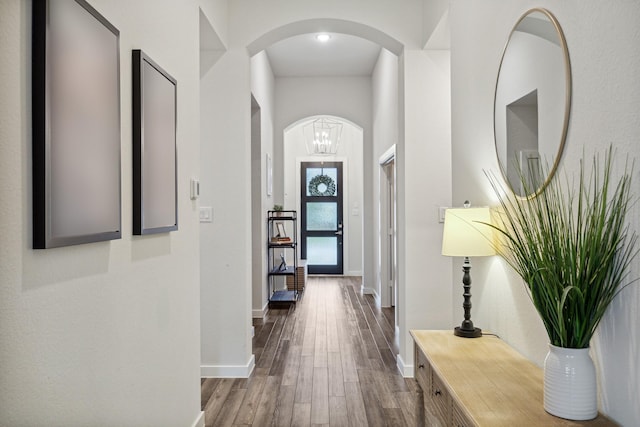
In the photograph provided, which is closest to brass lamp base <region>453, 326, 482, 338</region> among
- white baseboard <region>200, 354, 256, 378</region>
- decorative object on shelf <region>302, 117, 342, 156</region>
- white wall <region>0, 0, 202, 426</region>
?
white wall <region>0, 0, 202, 426</region>

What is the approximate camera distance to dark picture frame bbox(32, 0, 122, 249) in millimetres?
1034

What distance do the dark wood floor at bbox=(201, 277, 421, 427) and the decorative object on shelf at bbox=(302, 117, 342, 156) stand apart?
9.70 feet

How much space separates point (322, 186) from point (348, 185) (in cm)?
50

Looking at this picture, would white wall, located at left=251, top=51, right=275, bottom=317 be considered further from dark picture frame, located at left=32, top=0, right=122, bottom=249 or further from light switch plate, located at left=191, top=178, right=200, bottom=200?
dark picture frame, located at left=32, top=0, right=122, bottom=249

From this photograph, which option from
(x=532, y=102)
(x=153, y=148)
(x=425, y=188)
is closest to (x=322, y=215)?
(x=425, y=188)

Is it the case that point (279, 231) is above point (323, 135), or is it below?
below

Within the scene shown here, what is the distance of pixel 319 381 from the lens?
3.28 metres

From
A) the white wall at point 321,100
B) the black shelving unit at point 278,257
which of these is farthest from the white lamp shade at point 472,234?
the white wall at point 321,100

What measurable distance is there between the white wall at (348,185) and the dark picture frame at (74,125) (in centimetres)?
721

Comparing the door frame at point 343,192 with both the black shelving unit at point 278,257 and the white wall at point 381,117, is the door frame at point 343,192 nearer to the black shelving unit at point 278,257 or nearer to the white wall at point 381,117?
the white wall at point 381,117

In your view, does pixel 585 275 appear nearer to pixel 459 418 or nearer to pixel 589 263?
pixel 589 263

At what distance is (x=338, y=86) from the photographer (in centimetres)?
634

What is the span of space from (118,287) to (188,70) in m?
1.31

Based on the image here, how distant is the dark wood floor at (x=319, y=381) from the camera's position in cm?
271
